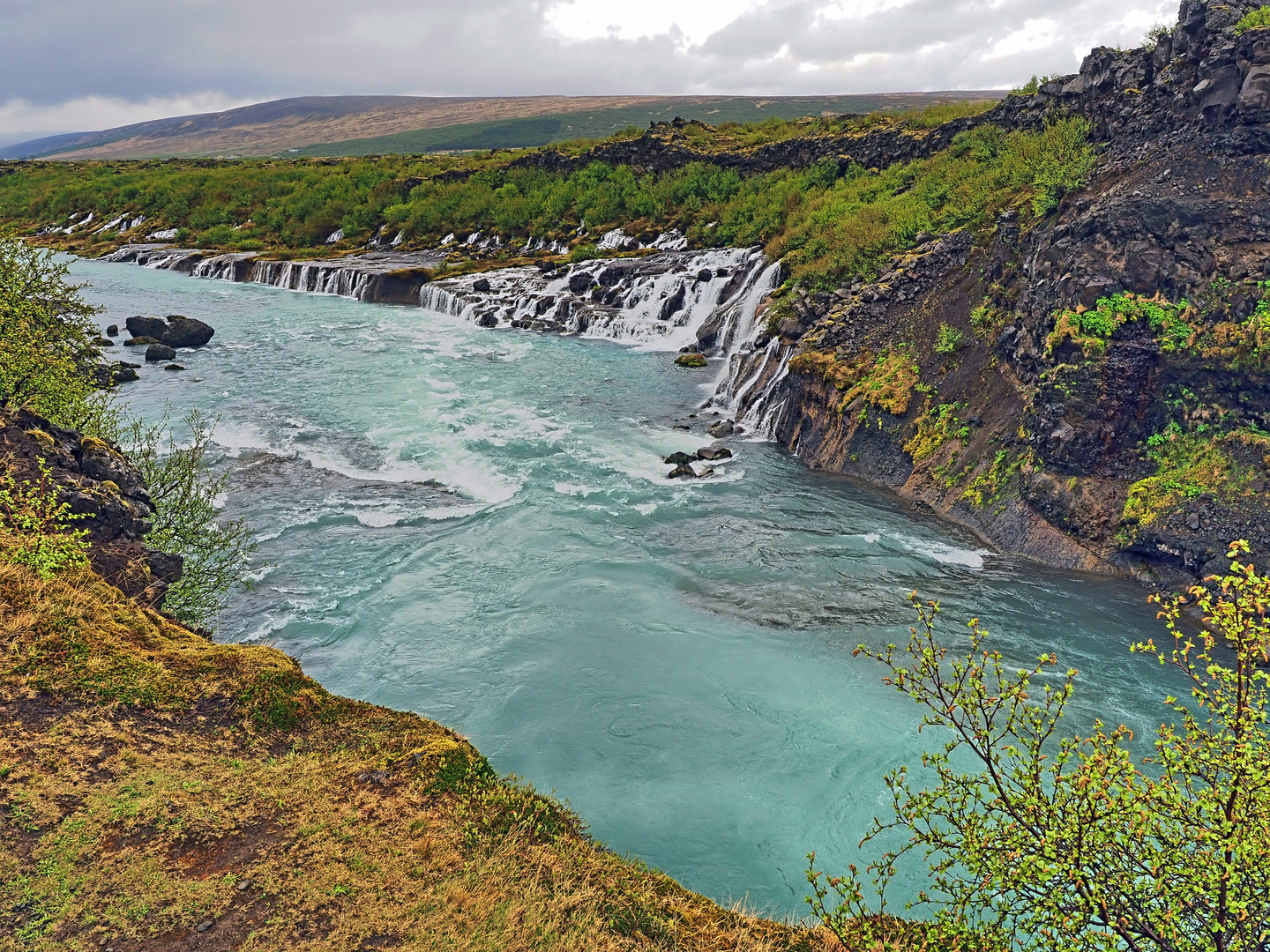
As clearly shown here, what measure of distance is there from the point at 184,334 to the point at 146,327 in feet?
11.4

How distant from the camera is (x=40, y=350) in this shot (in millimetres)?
14352

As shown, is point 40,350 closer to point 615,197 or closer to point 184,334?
point 184,334

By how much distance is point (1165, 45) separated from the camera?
23.6 metres

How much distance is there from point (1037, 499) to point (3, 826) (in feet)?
71.8

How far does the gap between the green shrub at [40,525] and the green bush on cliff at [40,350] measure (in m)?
2.25

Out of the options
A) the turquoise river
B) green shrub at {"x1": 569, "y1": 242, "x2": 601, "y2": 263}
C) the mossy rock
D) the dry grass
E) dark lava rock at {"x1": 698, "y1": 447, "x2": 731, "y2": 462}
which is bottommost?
the turquoise river

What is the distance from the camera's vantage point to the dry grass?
702 centimetres

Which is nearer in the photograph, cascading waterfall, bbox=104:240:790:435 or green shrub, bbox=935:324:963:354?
green shrub, bbox=935:324:963:354

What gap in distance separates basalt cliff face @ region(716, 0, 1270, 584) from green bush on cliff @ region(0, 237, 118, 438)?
842 inches

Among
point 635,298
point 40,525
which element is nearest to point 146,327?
point 635,298

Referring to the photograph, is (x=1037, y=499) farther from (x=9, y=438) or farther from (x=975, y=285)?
(x=9, y=438)

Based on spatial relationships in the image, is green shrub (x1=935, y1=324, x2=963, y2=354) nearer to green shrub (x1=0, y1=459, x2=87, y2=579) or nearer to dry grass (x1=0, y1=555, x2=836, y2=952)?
dry grass (x1=0, y1=555, x2=836, y2=952)

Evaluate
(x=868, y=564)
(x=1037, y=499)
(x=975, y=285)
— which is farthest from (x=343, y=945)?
(x=975, y=285)

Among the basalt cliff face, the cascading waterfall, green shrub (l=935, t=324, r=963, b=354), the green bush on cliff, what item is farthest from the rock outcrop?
green shrub (l=935, t=324, r=963, b=354)
